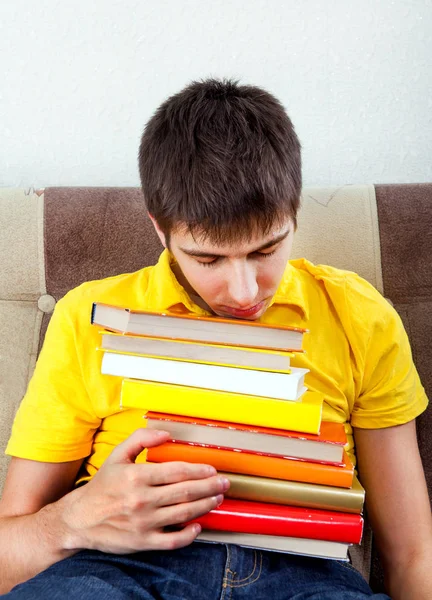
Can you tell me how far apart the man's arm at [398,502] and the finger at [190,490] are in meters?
0.41

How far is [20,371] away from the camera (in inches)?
54.1

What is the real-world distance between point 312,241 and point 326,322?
0.25m

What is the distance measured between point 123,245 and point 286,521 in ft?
2.30

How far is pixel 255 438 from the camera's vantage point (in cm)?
90

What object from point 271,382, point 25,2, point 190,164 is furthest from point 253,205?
point 25,2

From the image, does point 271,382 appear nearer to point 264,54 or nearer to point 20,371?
point 20,371

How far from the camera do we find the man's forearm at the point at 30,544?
1.02m

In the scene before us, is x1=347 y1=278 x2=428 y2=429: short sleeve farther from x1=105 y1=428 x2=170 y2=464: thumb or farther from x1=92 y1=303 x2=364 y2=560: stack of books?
x1=105 y1=428 x2=170 y2=464: thumb

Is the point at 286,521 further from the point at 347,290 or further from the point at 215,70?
the point at 215,70

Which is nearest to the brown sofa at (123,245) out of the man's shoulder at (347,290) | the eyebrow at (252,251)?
the man's shoulder at (347,290)

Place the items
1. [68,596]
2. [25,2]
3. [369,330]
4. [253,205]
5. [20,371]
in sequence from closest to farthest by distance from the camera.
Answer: [68,596]
[253,205]
[369,330]
[20,371]
[25,2]

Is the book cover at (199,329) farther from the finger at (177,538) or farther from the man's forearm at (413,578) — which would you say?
the man's forearm at (413,578)

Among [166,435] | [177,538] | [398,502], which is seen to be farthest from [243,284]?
[398,502]

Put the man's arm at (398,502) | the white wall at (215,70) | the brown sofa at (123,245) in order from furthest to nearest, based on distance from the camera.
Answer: the white wall at (215,70) < the brown sofa at (123,245) < the man's arm at (398,502)
